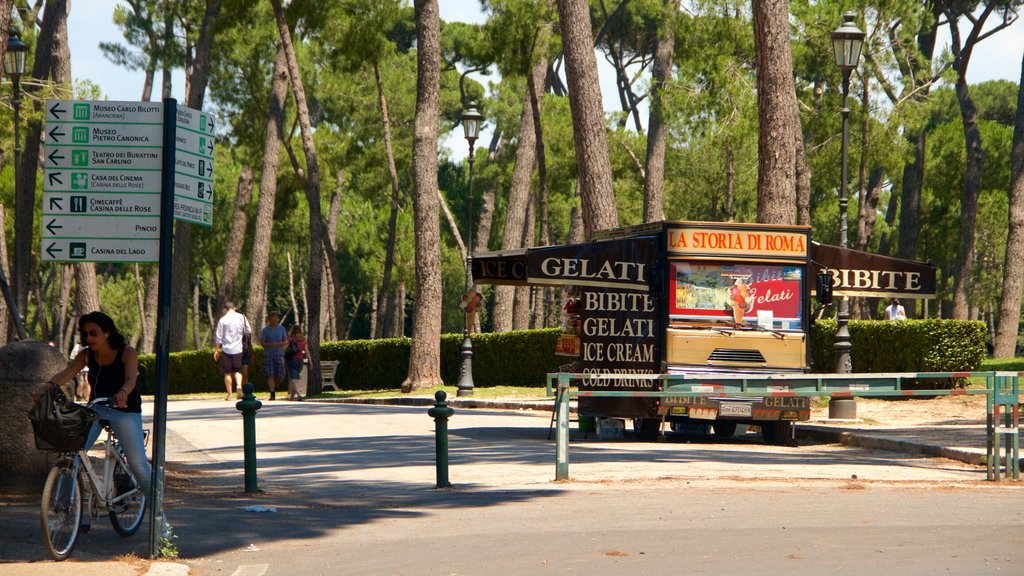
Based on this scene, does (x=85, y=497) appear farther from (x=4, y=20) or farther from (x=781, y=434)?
(x=781, y=434)

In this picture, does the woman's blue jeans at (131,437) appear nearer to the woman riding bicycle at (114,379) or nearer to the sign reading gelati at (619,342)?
the woman riding bicycle at (114,379)

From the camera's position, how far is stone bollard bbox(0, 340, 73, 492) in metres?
10.7

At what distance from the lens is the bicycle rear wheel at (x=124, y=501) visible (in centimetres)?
883

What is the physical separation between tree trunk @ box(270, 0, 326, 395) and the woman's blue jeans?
75.3ft

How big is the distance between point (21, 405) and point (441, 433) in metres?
3.31

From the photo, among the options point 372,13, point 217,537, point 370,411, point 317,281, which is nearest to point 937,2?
point 372,13

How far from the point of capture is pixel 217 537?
9.19 metres

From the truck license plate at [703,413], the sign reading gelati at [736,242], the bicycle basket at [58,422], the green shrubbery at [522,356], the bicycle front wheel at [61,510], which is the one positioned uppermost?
the sign reading gelati at [736,242]

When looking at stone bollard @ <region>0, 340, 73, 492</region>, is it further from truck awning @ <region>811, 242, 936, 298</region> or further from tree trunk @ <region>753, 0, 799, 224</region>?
tree trunk @ <region>753, 0, 799, 224</region>

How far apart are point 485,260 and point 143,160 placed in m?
9.69

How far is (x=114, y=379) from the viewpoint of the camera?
347 inches

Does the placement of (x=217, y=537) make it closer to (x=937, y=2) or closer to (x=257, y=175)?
(x=937, y=2)

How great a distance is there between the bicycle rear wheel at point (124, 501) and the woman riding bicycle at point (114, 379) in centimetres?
8

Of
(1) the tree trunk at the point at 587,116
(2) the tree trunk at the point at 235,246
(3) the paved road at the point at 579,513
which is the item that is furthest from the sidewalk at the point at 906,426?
(2) the tree trunk at the point at 235,246
